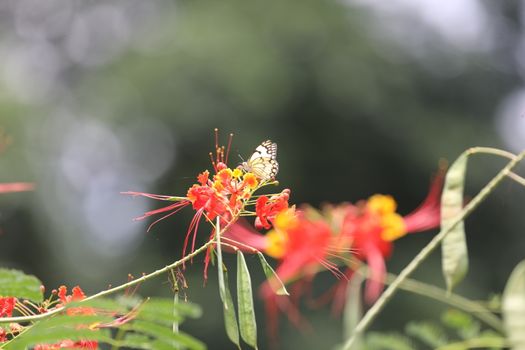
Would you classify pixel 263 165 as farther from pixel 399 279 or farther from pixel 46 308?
pixel 399 279

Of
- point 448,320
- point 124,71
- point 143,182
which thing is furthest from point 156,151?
point 448,320

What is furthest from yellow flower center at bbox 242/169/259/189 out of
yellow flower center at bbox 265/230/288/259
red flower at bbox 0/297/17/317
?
red flower at bbox 0/297/17/317

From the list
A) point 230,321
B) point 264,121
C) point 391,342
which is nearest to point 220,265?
point 230,321

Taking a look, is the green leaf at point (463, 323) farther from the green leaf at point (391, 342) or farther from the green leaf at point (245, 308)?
the green leaf at point (245, 308)

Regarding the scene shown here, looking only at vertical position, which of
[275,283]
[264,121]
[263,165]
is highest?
[263,165]

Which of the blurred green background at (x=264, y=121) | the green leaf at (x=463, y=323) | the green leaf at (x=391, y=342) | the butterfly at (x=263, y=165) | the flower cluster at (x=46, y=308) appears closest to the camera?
the flower cluster at (x=46, y=308)

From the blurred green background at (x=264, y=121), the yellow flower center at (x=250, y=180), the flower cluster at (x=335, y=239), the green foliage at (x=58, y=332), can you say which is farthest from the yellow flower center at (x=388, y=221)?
the blurred green background at (x=264, y=121)
